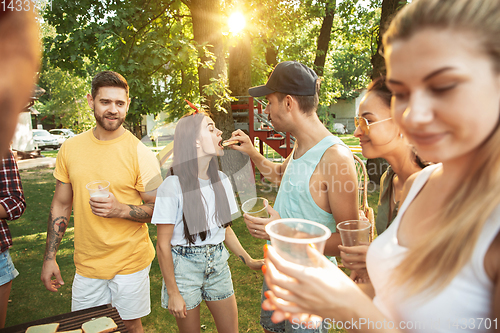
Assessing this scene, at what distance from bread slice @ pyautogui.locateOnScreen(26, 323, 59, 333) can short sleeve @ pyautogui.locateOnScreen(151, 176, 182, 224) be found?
927 mm

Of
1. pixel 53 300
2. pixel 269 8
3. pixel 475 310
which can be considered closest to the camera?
pixel 475 310

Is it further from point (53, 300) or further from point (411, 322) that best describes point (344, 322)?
point (53, 300)

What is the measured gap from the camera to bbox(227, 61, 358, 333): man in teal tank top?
215 centimetres

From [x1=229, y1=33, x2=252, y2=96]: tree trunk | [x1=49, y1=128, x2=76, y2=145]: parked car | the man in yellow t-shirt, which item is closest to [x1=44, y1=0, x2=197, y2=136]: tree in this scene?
[x1=229, y1=33, x2=252, y2=96]: tree trunk

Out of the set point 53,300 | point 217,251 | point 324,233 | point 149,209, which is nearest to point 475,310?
point 324,233

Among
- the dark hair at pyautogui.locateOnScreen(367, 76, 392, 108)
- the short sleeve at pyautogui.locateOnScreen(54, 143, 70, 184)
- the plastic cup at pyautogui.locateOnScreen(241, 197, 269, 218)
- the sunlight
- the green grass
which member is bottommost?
the green grass

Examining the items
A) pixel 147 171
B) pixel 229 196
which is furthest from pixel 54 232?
pixel 229 196

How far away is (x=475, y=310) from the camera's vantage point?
2.79 ft

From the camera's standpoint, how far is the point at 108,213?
106 inches

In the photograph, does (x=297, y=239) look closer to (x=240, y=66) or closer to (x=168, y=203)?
(x=168, y=203)

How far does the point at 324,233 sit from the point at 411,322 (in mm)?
393

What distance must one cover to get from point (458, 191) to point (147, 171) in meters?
2.66

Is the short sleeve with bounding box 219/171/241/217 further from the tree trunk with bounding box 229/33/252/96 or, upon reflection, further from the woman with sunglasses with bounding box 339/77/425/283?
the tree trunk with bounding box 229/33/252/96

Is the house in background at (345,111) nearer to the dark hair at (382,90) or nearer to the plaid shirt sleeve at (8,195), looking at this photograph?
the dark hair at (382,90)
